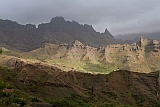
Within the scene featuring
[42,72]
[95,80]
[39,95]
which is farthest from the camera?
[95,80]

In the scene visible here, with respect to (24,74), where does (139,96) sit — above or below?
below

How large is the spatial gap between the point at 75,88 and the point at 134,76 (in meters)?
21.0

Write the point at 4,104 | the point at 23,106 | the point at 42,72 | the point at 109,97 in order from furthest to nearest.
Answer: the point at 42,72
the point at 109,97
the point at 23,106
the point at 4,104

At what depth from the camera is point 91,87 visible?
2392 inches

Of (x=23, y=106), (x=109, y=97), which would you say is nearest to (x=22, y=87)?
(x=109, y=97)

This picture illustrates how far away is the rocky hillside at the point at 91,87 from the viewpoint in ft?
168

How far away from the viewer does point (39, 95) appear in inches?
1939

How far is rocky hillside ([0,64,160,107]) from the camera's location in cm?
5106

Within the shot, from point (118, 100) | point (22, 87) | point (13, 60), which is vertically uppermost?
point (13, 60)

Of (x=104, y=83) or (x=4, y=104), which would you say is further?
(x=104, y=83)

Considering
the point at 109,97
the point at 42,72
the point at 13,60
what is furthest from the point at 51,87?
the point at 13,60

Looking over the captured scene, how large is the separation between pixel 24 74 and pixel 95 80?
63.5 ft

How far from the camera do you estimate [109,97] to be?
5662 centimetres

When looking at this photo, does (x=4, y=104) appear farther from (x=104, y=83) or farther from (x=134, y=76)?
(x=134, y=76)
